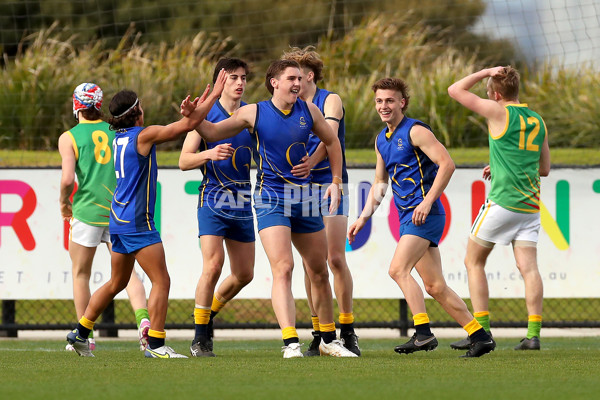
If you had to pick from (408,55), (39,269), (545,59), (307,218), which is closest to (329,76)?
(408,55)

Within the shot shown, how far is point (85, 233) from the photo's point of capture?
859 cm

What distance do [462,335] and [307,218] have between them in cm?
406

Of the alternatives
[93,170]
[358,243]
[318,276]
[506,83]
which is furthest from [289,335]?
[358,243]

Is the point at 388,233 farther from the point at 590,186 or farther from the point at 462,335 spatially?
the point at 590,186

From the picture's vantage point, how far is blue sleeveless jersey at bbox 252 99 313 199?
7.37m

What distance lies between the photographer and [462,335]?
1096cm

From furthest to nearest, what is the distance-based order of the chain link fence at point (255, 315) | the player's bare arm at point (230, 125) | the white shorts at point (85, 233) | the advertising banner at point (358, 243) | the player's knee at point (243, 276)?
the chain link fence at point (255, 315) < the advertising banner at point (358, 243) < the white shorts at point (85, 233) < the player's knee at point (243, 276) < the player's bare arm at point (230, 125)

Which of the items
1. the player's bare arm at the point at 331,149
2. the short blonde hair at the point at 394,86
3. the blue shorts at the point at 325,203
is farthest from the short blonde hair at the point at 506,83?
the blue shorts at the point at 325,203

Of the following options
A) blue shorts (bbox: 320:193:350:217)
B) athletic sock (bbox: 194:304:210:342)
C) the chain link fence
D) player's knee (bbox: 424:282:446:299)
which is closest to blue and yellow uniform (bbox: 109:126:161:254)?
athletic sock (bbox: 194:304:210:342)

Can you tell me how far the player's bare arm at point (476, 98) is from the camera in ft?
24.8

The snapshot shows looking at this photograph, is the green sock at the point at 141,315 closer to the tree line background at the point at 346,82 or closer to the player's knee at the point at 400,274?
the player's knee at the point at 400,274

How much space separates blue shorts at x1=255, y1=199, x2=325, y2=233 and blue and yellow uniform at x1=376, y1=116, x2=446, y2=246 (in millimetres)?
635

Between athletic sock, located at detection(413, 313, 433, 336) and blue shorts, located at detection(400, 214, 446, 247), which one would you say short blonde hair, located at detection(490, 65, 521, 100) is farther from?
athletic sock, located at detection(413, 313, 433, 336)

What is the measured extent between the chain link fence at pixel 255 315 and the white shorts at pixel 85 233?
2351 mm
